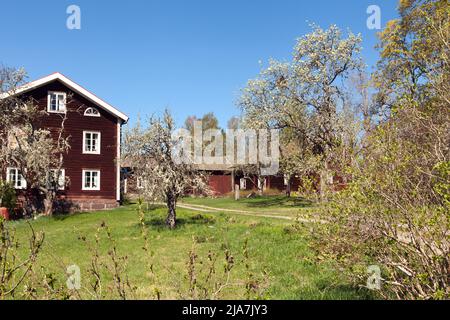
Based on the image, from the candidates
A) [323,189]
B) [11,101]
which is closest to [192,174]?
[323,189]

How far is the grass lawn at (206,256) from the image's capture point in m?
8.77

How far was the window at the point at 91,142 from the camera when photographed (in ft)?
117

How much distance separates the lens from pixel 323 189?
6.91m

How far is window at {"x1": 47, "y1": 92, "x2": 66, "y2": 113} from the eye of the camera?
114 feet

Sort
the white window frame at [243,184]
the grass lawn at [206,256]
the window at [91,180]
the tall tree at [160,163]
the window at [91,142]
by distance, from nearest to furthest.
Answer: the grass lawn at [206,256], the tall tree at [160,163], the window at [91,180], the window at [91,142], the white window frame at [243,184]

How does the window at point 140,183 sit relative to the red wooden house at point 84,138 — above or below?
below

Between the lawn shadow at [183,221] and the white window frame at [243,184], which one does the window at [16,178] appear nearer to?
the lawn shadow at [183,221]

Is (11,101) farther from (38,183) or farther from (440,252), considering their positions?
(440,252)

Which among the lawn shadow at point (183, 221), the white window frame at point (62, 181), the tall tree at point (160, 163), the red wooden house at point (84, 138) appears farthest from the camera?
the red wooden house at point (84, 138)

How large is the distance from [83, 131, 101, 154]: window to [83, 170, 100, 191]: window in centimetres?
170

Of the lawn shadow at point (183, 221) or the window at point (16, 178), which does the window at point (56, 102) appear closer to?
the window at point (16, 178)

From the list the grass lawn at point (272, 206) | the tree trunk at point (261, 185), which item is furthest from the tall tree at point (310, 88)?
the tree trunk at point (261, 185)

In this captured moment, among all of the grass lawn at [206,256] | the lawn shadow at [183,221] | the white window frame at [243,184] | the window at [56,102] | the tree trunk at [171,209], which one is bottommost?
the grass lawn at [206,256]

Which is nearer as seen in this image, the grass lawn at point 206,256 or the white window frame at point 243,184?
the grass lawn at point 206,256
